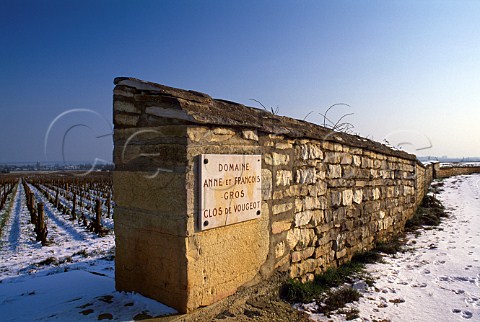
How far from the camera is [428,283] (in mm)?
3922

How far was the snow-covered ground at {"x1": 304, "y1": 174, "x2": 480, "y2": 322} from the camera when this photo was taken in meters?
3.15

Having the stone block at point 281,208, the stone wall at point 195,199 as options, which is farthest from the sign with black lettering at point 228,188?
the stone block at point 281,208

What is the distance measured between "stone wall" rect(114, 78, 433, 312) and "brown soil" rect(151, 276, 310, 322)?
0.07m

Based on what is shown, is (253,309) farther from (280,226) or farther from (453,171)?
(453,171)

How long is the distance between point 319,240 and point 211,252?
6.45 feet

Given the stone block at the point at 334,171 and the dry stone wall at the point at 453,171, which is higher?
the stone block at the point at 334,171

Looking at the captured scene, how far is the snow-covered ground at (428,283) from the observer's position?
315 cm

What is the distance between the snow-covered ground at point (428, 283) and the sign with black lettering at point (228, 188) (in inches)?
49.9

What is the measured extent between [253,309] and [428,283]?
247 centimetres

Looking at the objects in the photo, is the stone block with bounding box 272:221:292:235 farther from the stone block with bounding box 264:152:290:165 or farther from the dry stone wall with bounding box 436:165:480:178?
the dry stone wall with bounding box 436:165:480:178

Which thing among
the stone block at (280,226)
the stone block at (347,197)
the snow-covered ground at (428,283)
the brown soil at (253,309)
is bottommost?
the snow-covered ground at (428,283)

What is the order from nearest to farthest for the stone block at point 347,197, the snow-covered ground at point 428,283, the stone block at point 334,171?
the snow-covered ground at point 428,283 < the stone block at point 334,171 < the stone block at point 347,197

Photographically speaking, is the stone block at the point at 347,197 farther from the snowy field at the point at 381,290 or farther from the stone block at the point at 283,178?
the stone block at the point at 283,178

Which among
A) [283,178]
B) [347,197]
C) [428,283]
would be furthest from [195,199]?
[428,283]
